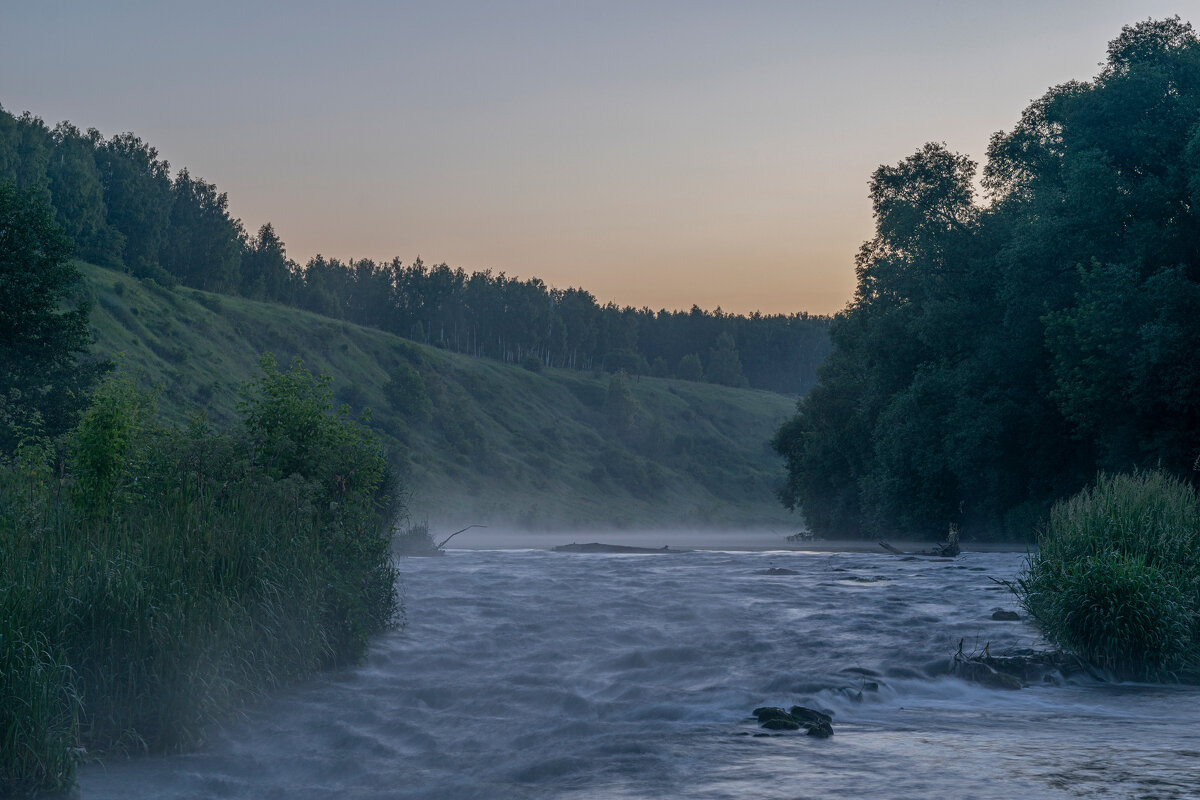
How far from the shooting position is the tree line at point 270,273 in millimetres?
113812

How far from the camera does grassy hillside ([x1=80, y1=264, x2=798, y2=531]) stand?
314 ft

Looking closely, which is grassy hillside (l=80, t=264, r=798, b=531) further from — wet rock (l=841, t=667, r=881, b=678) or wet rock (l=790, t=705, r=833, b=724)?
wet rock (l=790, t=705, r=833, b=724)

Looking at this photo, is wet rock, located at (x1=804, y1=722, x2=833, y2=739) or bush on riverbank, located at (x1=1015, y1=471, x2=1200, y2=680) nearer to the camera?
wet rock, located at (x1=804, y1=722, x2=833, y2=739)

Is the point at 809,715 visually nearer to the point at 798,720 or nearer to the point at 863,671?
the point at 798,720

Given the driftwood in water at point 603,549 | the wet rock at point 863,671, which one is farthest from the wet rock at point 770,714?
the driftwood in water at point 603,549

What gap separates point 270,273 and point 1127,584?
153 metres

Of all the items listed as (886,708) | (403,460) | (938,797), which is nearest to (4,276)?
(886,708)

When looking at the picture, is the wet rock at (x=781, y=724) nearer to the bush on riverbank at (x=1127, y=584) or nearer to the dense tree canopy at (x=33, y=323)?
the bush on riverbank at (x=1127, y=584)

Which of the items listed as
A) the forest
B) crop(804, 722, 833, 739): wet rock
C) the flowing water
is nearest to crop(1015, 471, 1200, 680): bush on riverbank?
the flowing water

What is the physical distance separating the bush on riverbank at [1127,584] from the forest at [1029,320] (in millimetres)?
16953

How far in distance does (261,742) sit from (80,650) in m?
2.23

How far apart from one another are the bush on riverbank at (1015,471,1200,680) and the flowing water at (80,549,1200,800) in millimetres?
755

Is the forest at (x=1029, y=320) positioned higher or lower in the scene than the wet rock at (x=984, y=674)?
higher

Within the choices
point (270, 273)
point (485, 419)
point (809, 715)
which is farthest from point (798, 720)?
point (270, 273)
